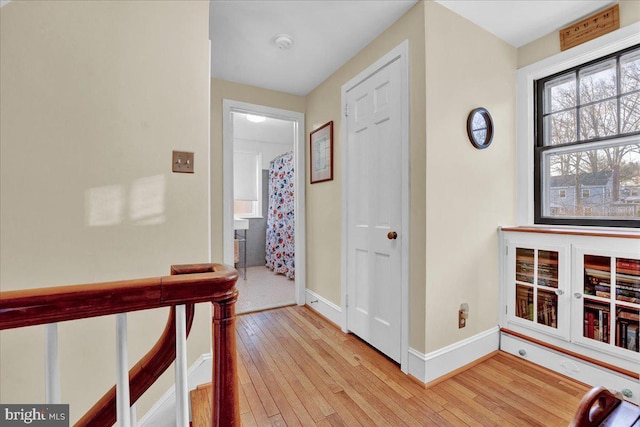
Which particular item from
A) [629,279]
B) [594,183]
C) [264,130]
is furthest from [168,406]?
[264,130]

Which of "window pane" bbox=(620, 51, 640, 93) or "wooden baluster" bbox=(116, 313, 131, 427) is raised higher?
"window pane" bbox=(620, 51, 640, 93)

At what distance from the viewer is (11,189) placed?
126 cm

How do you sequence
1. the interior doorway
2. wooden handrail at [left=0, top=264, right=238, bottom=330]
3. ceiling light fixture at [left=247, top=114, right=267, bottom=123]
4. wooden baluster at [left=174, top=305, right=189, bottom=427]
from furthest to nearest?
ceiling light fixture at [left=247, top=114, right=267, bottom=123]
the interior doorway
wooden baluster at [left=174, top=305, right=189, bottom=427]
wooden handrail at [left=0, top=264, right=238, bottom=330]

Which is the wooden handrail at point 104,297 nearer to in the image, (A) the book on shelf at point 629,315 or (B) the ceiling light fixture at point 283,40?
(B) the ceiling light fixture at point 283,40

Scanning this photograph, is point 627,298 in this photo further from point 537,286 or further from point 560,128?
point 560,128

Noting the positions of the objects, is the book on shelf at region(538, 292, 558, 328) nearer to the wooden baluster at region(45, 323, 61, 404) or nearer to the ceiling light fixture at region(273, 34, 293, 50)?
the wooden baluster at region(45, 323, 61, 404)

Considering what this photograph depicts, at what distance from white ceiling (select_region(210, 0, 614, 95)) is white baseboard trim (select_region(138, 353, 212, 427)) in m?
2.28

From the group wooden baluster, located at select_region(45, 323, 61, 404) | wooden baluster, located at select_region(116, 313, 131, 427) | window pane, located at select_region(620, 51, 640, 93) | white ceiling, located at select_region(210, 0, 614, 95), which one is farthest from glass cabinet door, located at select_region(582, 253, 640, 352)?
wooden baluster, located at select_region(45, 323, 61, 404)

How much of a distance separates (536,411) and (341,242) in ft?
5.47

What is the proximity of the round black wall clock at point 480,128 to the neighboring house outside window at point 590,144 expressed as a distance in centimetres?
48

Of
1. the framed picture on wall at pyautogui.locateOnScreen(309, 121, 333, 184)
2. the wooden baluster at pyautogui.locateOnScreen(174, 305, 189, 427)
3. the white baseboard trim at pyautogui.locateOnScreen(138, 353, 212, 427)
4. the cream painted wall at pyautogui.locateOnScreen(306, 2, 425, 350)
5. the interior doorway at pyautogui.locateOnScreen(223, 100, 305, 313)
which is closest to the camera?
the wooden baluster at pyautogui.locateOnScreen(174, 305, 189, 427)

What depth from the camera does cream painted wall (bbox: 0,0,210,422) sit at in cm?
127

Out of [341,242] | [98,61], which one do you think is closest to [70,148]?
[98,61]

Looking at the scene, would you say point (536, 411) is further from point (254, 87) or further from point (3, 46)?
point (254, 87)
